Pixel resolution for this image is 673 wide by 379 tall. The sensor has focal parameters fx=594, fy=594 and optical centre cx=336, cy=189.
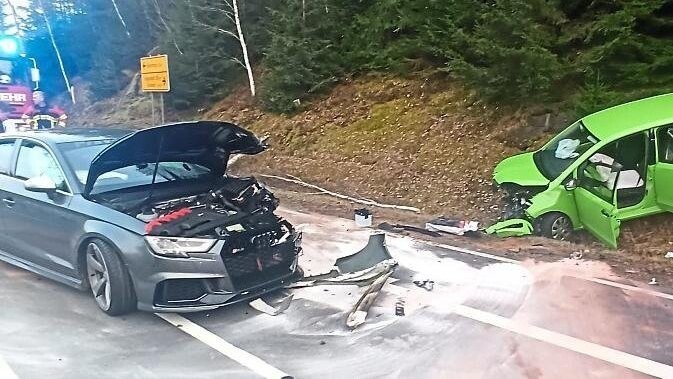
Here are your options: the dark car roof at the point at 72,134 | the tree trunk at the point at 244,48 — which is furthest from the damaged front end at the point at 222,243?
the tree trunk at the point at 244,48

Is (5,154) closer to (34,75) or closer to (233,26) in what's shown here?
(233,26)

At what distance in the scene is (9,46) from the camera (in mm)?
18453

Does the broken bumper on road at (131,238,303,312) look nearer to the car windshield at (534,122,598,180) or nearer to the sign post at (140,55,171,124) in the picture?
the car windshield at (534,122,598,180)

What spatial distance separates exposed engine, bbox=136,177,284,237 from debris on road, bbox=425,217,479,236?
288cm

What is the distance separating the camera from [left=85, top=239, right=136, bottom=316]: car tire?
468 centimetres

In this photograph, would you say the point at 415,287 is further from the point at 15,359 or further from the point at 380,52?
the point at 380,52

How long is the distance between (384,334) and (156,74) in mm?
10726

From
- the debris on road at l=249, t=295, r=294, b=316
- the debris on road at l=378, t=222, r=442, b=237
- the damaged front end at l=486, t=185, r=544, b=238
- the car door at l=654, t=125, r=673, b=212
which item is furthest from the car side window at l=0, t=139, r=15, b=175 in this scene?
the car door at l=654, t=125, r=673, b=212

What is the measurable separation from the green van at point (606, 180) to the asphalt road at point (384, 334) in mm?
1488

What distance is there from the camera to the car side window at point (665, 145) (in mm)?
6977

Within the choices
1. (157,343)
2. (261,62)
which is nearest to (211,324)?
(157,343)

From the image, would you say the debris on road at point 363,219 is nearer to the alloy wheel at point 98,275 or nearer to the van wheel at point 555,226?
the van wheel at point 555,226

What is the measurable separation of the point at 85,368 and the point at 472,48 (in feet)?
30.2

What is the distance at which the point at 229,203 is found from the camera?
523cm
